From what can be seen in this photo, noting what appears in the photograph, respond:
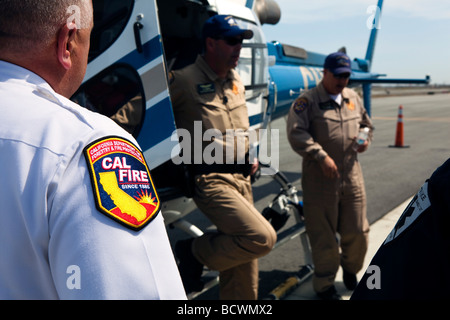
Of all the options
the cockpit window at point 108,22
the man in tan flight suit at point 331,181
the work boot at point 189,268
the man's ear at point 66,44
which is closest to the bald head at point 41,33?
the man's ear at point 66,44

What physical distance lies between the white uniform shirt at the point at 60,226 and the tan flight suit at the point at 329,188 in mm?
2806

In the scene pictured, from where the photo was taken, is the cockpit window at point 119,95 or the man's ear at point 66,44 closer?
the man's ear at point 66,44

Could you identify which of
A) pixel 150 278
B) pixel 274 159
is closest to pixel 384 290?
pixel 150 278

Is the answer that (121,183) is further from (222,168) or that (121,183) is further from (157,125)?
(222,168)

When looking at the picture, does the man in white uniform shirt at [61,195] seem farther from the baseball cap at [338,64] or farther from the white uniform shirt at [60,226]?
the baseball cap at [338,64]

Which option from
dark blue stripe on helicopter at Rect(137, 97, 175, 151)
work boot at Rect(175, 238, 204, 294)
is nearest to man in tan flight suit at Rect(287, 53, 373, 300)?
work boot at Rect(175, 238, 204, 294)

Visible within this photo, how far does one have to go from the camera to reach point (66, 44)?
899mm

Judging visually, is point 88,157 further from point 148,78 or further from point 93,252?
point 148,78

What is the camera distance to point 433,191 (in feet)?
2.33

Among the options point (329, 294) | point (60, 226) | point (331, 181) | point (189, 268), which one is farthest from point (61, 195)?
point (329, 294)

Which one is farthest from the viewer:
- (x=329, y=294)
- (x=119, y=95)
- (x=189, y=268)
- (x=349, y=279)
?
(x=349, y=279)

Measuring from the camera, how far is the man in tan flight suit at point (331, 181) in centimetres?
353

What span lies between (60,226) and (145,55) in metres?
2.15

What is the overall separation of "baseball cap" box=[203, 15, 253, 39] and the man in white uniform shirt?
2.16m
